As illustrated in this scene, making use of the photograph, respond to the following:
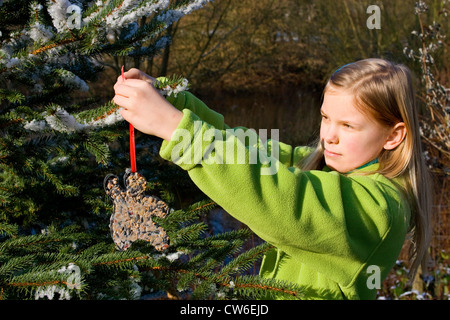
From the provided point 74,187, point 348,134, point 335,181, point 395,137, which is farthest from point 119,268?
point 395,137

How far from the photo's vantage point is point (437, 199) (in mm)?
4957

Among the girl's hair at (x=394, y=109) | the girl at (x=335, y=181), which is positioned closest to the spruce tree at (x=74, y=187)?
the girl at (x=335, y=181)

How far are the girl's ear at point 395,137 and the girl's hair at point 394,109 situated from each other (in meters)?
0.01

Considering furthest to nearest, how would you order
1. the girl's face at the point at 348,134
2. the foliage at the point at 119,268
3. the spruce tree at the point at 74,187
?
the girl's face at the point at 348,134
the spruce tree at the point at 74,187
the foliage at the point at 119,268

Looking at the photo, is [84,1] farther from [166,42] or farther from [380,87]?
[380,87]

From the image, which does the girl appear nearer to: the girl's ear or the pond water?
the girl's ear

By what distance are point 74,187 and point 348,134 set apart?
2.70ft

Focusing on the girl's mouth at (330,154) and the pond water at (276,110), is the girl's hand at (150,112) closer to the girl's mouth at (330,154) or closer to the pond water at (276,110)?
the girl's mouth at (330,154)

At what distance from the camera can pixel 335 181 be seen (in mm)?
1180

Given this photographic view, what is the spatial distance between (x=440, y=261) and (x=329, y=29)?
16.8 feet

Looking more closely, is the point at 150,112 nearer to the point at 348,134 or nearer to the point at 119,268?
the point at 119,268

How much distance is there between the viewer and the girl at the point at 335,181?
1.08m
